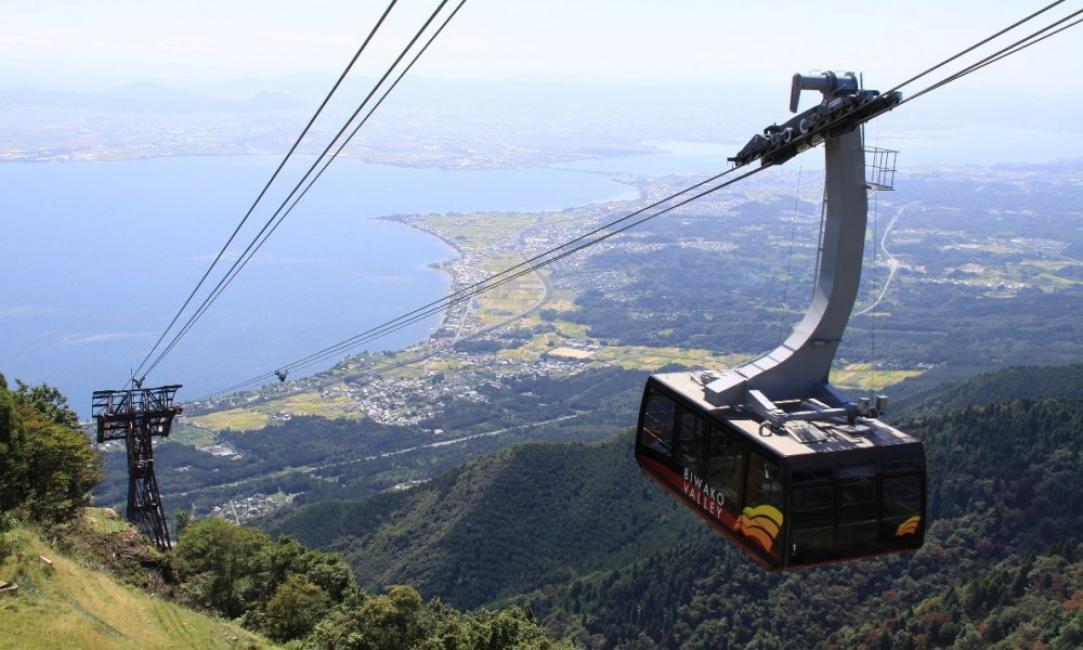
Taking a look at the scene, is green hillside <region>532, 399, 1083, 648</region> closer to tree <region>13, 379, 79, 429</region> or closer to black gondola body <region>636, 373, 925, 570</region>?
tree <region>13, 379, 79, 429</region>

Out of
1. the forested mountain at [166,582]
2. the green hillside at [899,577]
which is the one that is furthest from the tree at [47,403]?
the green hillside at [899,577]

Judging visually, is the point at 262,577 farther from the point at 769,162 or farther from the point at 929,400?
the point at 929,400

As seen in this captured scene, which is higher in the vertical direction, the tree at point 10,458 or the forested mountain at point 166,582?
the tree at point 10,458

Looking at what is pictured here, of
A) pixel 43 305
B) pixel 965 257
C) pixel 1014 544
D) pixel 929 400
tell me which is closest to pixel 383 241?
pixel 43 305

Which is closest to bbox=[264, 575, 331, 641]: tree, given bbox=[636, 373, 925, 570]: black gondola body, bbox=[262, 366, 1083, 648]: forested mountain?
bbox=[636, 373, 925, 570]: black gondola body

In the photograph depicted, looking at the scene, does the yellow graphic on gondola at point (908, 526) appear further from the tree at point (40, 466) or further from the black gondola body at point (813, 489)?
the tree at point (40, 466)

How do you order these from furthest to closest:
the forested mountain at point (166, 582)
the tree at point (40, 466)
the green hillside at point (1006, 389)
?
the green hillside at point (1006, 389) → the tree at point (40, 466) → the forested mountain at point (166, 582)
